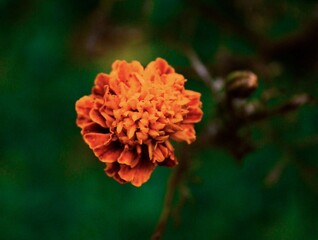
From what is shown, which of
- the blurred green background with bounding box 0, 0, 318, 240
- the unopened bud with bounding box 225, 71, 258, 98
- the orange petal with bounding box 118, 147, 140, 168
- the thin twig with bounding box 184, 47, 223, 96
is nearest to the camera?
the orange petal with bounding box 118, 147, 140, 168

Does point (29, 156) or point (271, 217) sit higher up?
point (29, 156)

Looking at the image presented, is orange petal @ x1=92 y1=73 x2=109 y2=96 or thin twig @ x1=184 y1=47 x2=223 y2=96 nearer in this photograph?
orange petal @ x1=92 y1=73 x2=109 y2=96

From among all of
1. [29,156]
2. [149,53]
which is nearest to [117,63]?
[149,53]

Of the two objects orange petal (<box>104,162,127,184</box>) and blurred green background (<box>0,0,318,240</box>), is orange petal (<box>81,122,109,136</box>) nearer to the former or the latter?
orange petal (<box>104,162,127,184</box>)

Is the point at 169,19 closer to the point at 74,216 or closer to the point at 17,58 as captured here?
Result: the point at 17,58

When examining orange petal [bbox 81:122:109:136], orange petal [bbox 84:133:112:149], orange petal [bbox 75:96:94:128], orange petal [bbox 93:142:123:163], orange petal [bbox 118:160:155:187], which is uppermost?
orange petal [bbox 75:96:94:128]

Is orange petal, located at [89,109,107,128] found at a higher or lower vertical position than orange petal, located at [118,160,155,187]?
higher

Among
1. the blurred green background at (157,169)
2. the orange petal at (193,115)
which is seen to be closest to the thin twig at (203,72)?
the blurred green background at (157,169)

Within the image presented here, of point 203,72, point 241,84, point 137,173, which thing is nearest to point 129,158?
point 137,173

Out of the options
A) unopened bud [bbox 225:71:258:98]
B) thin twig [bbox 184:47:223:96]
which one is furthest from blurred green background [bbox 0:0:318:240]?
unopened bud [bbox 225:71:258:98]
